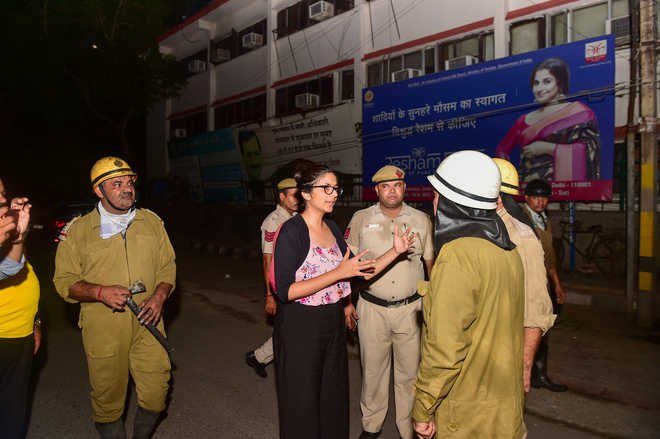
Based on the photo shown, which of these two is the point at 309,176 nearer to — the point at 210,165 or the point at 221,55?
the point at 210,165

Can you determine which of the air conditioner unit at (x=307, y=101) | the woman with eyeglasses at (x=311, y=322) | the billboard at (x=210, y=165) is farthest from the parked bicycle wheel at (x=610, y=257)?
the billboard at (x=210, y=165)

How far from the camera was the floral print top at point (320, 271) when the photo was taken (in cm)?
300

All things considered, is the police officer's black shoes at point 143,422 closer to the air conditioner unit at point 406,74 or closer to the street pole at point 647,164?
the street pole at point 647,164

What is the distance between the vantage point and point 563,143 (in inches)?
446

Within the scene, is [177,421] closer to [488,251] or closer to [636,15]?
[488,251]

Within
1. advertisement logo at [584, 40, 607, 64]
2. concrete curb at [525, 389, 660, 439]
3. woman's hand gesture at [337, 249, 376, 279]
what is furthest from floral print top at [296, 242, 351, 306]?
advertisement logo at [584, 40, 607, 64]

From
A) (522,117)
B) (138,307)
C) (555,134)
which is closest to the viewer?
(138,307)

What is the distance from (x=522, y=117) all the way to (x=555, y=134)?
2.97 feet

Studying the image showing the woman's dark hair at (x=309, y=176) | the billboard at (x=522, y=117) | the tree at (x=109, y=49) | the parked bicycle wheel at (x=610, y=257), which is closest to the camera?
the woman's dark hair at (x=309, y=176)

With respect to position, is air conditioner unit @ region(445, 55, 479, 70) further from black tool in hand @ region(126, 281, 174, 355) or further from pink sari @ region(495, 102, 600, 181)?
black tool in hand @ region(126, 281, 174, 355)

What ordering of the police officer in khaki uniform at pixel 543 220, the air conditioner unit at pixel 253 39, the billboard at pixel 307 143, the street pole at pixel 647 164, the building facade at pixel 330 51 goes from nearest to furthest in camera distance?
the police officer in khaki uniform at pixel 543 220, the street pole at pixel 647 164, the building facade at pixel 330 51, the billboard at pixel 307 143, the air conditioner unit at pixel 253 39

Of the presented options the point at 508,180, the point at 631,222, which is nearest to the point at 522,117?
the point at 631,222

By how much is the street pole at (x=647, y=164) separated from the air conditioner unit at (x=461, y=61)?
622cm

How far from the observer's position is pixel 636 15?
8031 mm
